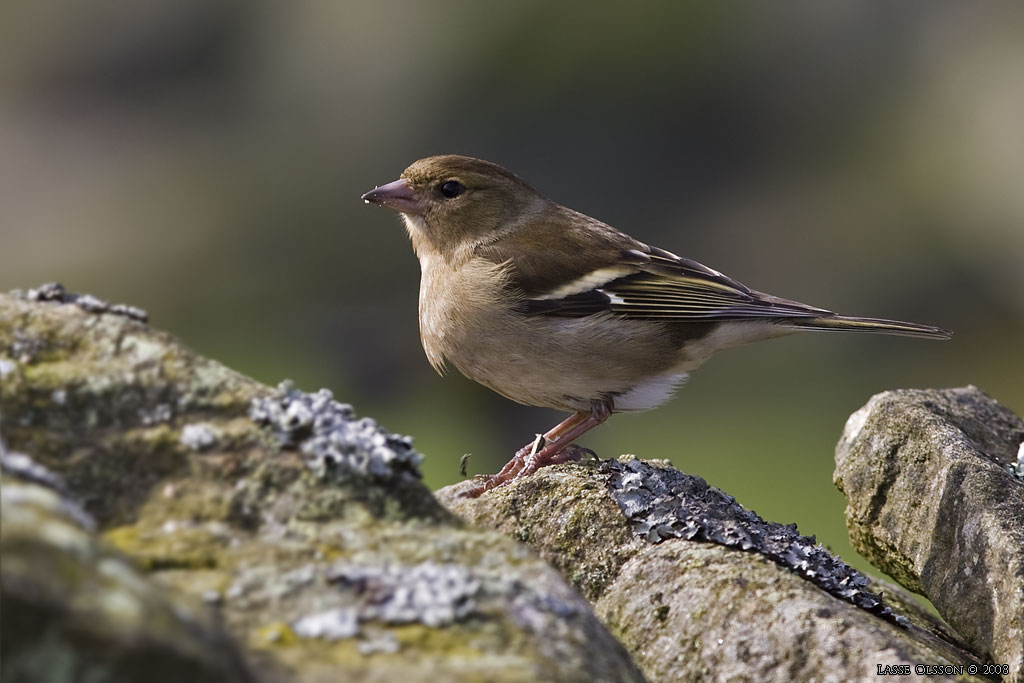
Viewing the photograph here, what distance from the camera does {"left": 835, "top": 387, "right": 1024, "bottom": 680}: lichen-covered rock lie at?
3.34m

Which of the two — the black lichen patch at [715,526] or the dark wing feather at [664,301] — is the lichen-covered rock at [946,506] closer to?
the black lichen patch at [715,526]

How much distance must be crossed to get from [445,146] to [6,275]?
23.3 ft

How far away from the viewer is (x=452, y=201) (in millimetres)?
6434

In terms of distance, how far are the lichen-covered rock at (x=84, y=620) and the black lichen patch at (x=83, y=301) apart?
0.91 meters

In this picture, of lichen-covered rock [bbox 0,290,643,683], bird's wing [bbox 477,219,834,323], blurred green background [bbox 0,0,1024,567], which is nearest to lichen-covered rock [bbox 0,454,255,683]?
lichen-covered rock [bbox 0,290,643,683]

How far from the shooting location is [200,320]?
590 inches

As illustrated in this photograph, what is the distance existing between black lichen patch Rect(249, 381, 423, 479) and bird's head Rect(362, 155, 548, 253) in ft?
12.6

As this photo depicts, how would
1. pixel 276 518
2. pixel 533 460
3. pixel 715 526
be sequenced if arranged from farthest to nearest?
pixel 533 460 < pixel 715 526 < pixel 276 518

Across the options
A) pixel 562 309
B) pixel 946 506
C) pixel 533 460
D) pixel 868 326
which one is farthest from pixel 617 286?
pixel 946 506

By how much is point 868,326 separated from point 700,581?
265 cm

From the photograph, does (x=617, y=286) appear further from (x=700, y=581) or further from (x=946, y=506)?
(x=700, y=581)

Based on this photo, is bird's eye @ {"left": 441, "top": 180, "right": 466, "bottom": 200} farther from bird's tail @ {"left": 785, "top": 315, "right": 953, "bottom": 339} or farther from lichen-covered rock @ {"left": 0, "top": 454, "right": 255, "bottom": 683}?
lichen-covered rock @ {"left": 0, "top": 454, "right": 255, "bottom": 683}

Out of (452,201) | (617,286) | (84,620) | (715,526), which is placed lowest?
(84,620)

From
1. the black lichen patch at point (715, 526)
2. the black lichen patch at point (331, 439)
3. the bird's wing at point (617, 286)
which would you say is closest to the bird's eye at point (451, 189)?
the bird's wing at point (617, 286)
